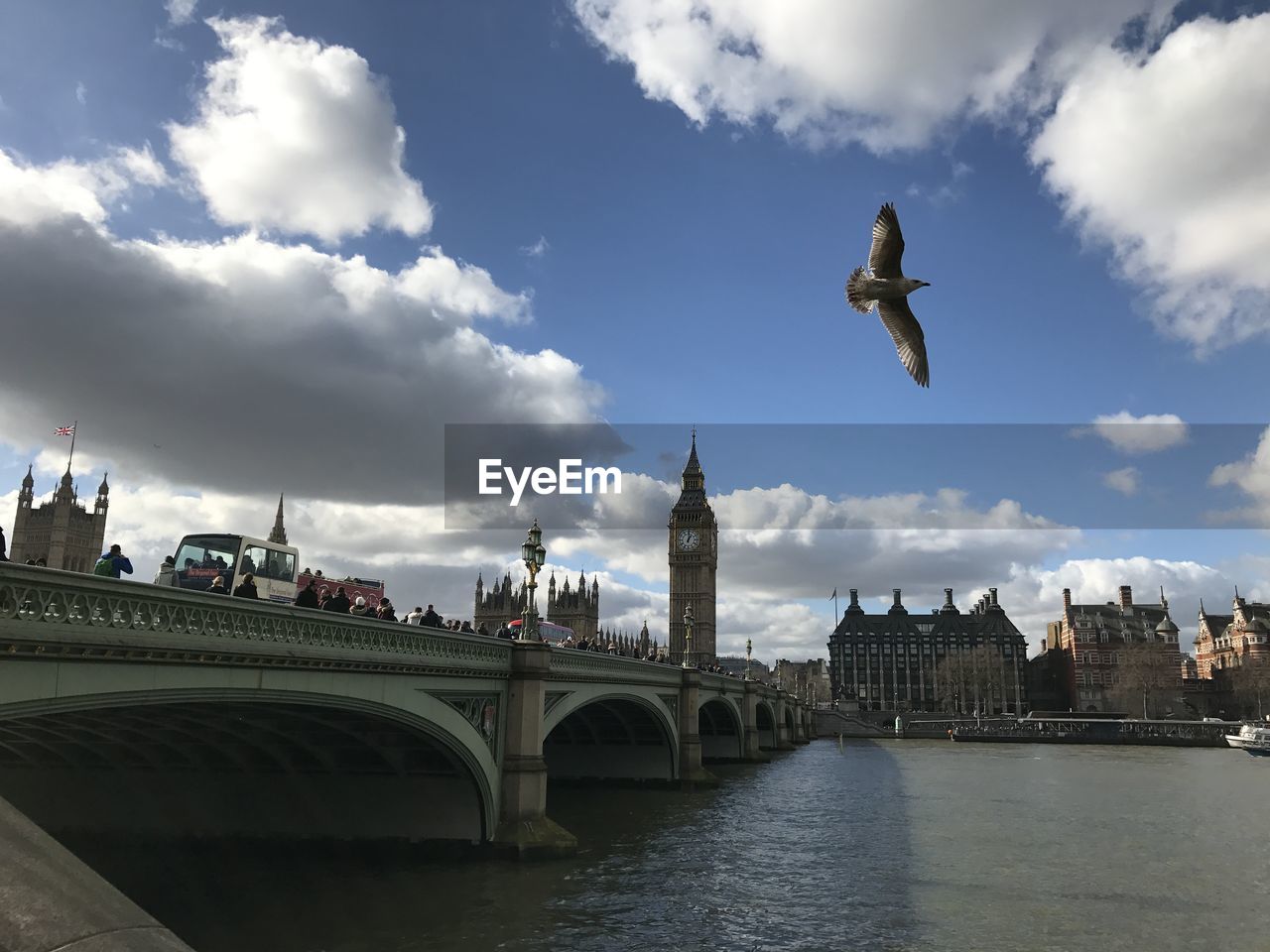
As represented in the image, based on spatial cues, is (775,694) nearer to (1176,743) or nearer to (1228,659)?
(1176,743)

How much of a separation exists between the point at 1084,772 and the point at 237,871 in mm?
55425

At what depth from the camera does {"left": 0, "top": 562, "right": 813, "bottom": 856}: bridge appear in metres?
11.5

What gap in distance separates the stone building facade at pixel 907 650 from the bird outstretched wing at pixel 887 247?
565 ft

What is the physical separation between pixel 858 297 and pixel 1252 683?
147 meters

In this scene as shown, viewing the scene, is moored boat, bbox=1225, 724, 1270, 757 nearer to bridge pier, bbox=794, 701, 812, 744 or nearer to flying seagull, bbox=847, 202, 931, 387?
bridge pier, bbox=794, 701, 812, 744

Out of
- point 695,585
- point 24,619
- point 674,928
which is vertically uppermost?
point 695,585

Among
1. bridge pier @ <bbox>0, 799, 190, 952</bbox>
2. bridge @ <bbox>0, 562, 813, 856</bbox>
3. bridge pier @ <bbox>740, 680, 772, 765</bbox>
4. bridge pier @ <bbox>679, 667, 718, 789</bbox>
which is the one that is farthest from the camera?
bridge pier @ <bbox>740, 680, 772, 765</bbox>

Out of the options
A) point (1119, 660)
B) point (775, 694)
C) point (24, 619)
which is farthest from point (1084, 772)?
point (1119, 660)

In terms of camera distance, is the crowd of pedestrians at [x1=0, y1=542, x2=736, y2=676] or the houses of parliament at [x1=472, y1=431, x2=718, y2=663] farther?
the houses of parliament at [x1=472, y1=431, x2=718, y2=663]

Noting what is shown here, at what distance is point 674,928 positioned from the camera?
20.0 metres

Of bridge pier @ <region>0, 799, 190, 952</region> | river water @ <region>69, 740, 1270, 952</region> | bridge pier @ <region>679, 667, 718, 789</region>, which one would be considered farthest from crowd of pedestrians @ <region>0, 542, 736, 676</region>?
bridge pier @ <region>679, 667, 718, 789</region>

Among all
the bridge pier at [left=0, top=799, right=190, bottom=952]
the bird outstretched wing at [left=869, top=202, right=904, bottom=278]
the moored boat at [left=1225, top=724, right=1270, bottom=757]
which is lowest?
the moored boat at [left=1225, top=724, right=1270, bottom=757]

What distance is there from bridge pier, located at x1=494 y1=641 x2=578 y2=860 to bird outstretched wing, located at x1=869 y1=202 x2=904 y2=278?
18078 mm

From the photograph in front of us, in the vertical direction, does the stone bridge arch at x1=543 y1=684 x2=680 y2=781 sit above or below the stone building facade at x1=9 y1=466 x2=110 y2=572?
below
